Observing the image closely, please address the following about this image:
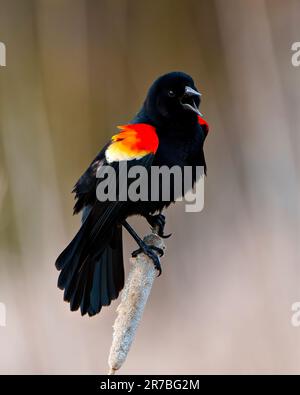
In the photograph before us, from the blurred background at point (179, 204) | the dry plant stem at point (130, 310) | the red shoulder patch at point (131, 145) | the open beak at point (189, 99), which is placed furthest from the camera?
the blurred background at point (179, 204)

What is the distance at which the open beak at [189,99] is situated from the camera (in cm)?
222

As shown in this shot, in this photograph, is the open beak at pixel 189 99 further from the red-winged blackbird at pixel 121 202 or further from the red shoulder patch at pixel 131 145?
the red shoulder patch at pixel 131 145

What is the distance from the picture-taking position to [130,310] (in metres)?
1.49

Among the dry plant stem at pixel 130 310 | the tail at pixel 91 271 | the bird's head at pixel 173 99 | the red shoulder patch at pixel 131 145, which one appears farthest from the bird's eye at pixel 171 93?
the dry plant stem at pixel 130 310

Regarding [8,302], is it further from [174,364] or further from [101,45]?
[101,45]

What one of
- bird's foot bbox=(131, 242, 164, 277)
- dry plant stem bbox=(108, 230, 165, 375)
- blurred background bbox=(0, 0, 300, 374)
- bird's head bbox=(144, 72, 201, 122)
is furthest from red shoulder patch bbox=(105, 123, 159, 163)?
blurred background bbox=(0, 0, 300, 374)

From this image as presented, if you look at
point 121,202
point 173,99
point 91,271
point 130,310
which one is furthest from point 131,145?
point 130,310

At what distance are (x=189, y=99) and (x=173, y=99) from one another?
6 cm

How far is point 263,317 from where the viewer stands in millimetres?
2582

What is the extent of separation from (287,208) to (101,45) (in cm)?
119

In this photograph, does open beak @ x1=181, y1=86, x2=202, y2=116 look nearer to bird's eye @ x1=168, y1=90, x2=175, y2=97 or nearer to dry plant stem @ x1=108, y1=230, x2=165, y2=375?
bird's eye @ x1=168, y1=90, x2=175, y2=97

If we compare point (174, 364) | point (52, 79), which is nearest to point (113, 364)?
point (174, 364)

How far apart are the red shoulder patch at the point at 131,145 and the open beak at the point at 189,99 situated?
0.17 m

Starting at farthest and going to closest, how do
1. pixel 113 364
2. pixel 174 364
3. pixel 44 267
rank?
pixel 44 267
pixel 174 364
pixel 113 364
